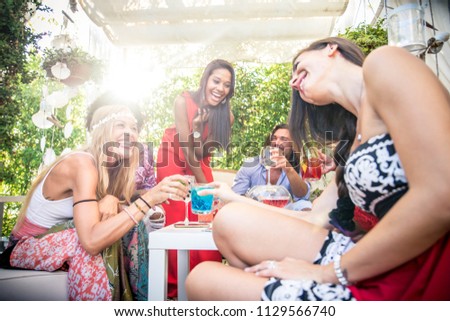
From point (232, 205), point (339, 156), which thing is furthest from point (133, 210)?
point (339, 156)

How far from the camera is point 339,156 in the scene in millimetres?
1358

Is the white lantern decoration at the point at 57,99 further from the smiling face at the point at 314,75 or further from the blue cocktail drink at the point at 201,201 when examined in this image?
the smiling face at the point at 314,75

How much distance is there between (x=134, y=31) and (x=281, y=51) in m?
1.10

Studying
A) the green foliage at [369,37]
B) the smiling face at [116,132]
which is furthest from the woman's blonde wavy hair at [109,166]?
the green foliage at [369,37]

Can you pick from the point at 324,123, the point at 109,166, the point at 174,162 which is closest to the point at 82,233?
the point at 109,166

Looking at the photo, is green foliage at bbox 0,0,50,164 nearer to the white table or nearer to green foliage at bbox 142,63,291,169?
green foliage at bbox 142,63,291,169

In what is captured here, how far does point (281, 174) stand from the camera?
262 centimetres

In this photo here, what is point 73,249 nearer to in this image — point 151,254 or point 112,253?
point 112,253

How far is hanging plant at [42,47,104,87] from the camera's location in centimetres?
262

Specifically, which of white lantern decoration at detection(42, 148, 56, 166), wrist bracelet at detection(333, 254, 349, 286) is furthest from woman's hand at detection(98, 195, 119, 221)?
white lantern decoration at detection(42, 148, 56, 166)

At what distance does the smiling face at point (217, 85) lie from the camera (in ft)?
9.22

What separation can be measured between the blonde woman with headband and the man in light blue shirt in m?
1.12

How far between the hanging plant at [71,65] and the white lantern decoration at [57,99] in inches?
3.9

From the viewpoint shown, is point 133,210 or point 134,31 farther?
point 134,31
